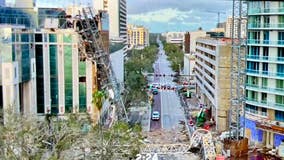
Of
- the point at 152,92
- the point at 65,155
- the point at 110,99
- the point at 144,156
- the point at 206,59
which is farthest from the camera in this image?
the point at 152,92

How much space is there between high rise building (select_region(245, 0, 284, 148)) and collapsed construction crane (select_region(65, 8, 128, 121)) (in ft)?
36.8

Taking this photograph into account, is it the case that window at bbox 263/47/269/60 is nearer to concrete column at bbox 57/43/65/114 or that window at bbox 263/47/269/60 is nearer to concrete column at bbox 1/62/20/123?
concrete column at bbox 57/43/65/114

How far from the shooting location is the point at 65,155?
1991 centimetres

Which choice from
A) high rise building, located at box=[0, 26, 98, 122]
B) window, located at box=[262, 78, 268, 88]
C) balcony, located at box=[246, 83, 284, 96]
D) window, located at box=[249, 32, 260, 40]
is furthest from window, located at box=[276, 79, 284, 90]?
high rise building, located at box=[0, 26, 98, 122]

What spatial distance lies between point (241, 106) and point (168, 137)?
6.07 meters

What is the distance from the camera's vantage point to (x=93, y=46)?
36.5m

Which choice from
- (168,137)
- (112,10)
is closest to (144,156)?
(168,137)

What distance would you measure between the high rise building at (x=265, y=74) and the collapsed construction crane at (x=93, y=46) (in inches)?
442

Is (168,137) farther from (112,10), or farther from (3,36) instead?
(112,10)

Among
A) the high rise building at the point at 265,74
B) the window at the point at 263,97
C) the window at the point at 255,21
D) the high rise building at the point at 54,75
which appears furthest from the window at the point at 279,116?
the high rise building at the point at 54,75

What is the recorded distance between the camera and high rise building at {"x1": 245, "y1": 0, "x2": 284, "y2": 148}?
31.0 meters

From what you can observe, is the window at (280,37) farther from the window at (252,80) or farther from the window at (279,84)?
the window at (252,80)

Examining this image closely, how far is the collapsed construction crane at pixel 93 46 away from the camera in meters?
34.8

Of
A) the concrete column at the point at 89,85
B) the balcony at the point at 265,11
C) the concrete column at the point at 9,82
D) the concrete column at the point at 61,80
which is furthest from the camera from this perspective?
the concrete column at the point at 89,85
